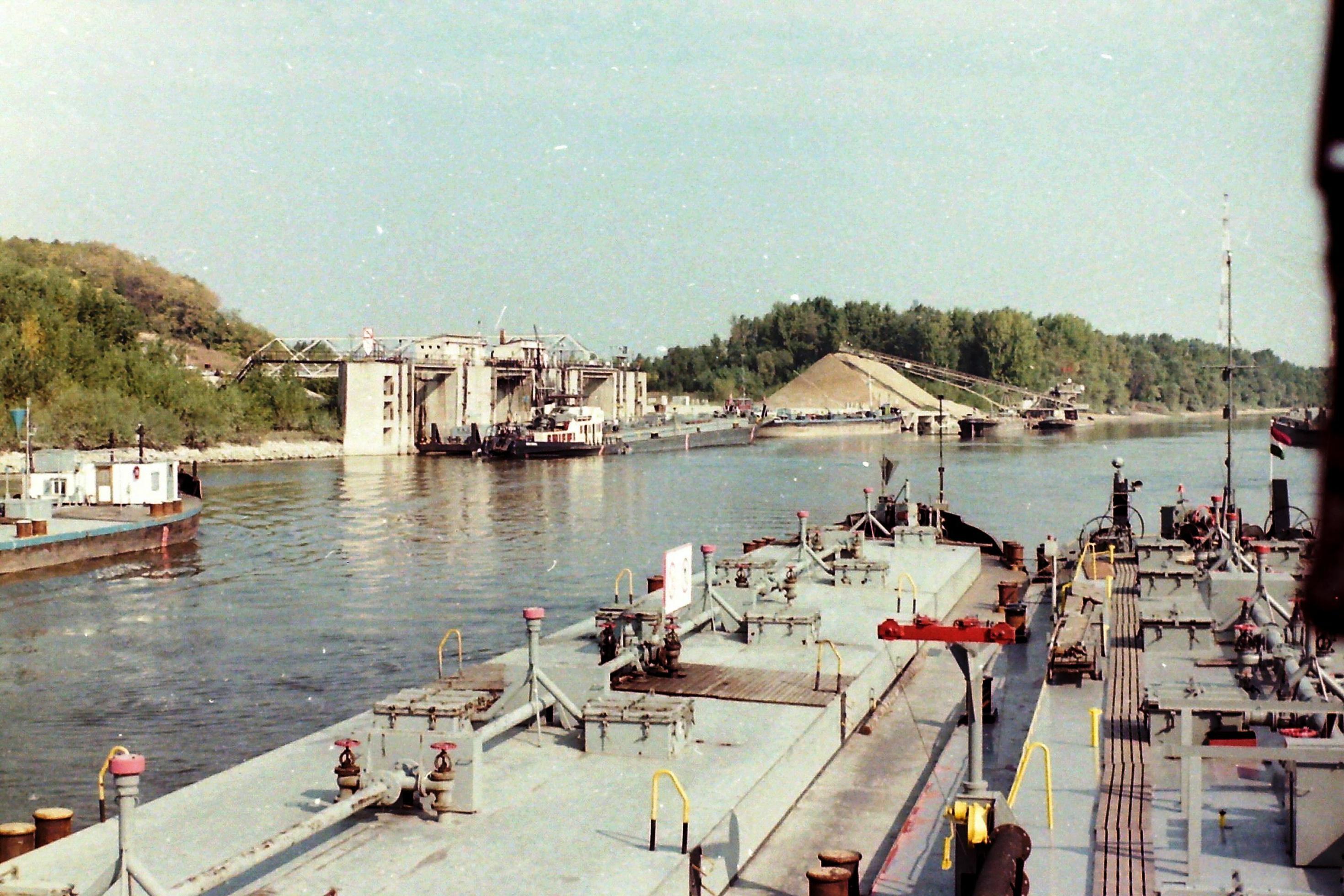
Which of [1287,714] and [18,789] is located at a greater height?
[1287,714]

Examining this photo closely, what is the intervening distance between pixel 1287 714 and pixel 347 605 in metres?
29.7

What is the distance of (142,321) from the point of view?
155 m

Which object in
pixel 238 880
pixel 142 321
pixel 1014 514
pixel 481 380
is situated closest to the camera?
pixel 238 880

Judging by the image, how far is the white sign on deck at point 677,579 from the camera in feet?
63.1

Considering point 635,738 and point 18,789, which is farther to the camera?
point 18,789

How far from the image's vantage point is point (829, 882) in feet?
39.5

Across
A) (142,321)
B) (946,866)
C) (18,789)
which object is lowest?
(18,789)

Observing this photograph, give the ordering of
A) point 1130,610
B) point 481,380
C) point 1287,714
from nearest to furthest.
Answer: point 1287,714 → point 1130,610 → point 481,380

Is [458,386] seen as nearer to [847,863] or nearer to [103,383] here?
[103,383]

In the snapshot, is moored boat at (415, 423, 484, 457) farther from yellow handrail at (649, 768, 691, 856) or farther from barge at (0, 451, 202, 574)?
yellow handrail at (649, 768, 691, 856)

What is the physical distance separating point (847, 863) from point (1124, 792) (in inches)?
131

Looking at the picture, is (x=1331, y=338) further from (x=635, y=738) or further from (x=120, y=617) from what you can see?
(x=120, y=617)

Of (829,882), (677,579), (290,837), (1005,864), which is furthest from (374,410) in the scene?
(1005,864)

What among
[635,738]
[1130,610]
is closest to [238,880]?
[635,738]
